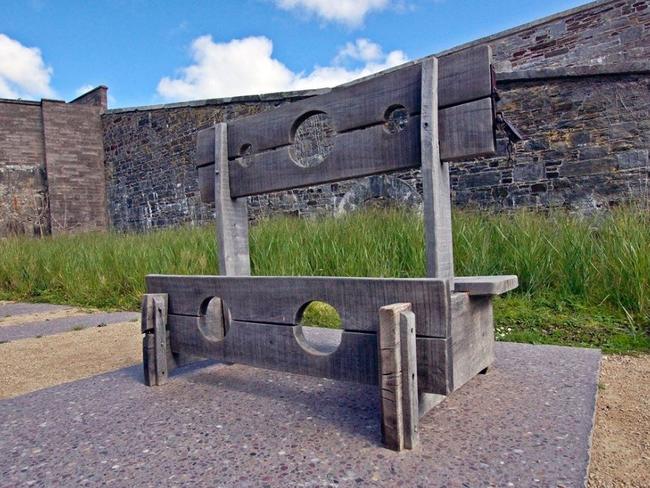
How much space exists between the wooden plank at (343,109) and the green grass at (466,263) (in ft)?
7.04

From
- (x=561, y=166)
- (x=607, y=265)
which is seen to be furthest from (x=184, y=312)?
(x=561, y=166)

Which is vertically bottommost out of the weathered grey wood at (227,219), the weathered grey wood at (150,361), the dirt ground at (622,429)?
the dirt ground at (622,429)

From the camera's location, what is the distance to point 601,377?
8.77 feet

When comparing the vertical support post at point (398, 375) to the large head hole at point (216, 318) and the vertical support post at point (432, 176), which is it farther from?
the large head hole at point (216, 318)

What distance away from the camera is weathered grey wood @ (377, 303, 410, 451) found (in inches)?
67.5

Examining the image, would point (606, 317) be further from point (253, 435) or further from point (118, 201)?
point (118, 201)

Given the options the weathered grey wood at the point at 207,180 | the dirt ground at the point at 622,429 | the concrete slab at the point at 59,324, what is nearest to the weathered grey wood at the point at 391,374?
the dirt ground at the point at 622,429

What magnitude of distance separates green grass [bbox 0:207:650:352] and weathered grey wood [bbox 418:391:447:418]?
182cm

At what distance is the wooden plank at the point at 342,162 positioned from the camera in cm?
219

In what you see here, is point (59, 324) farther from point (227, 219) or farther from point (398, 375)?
point (398, 375)

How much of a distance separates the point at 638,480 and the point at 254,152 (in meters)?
2.27

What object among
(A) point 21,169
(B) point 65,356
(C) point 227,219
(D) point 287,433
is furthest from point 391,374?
(A) point 21,169

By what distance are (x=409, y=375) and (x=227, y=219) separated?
1.59 m

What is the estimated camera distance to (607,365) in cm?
291
